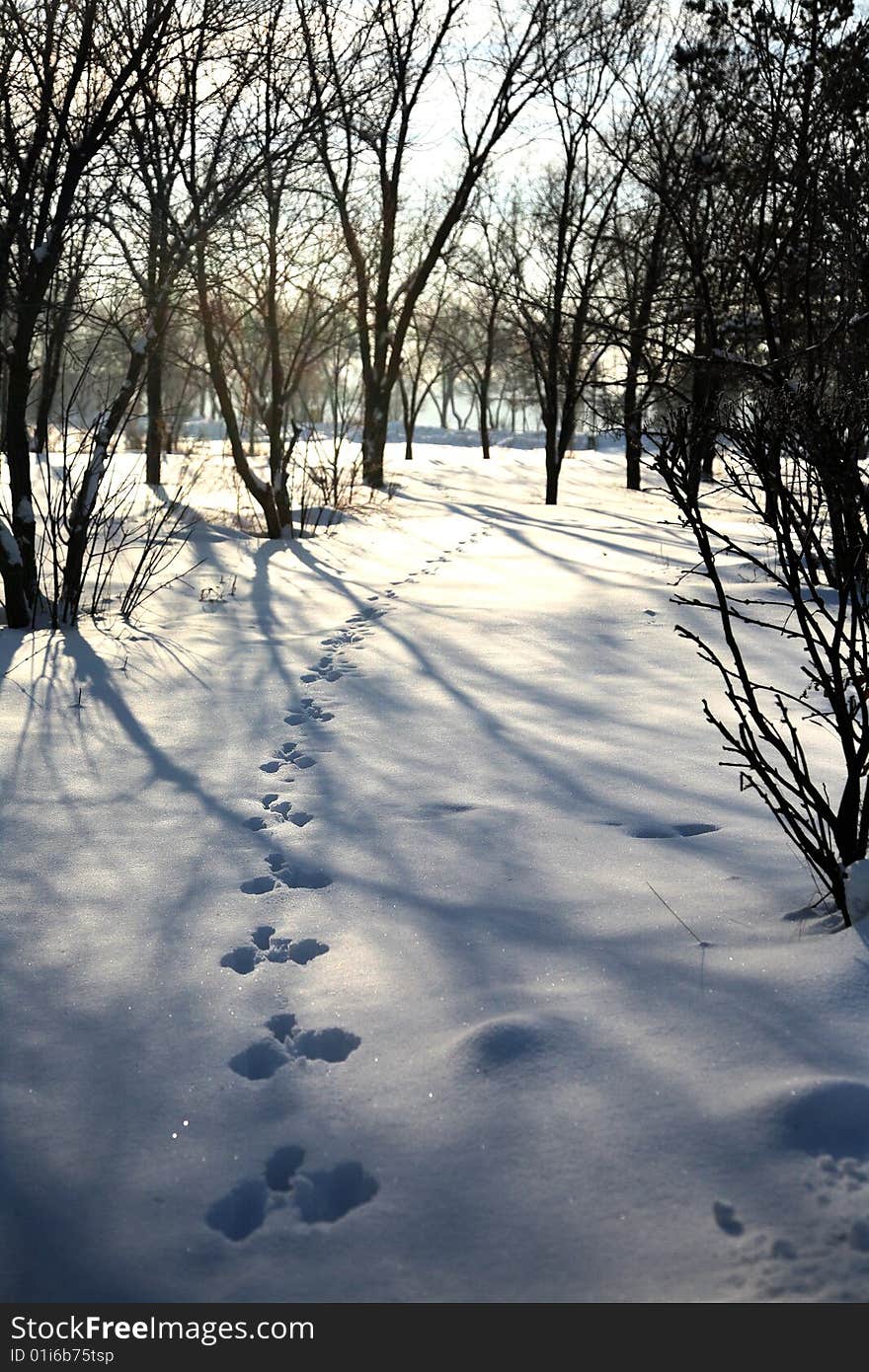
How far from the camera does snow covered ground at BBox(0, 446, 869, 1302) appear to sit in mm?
1627

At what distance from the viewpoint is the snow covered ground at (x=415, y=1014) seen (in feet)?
5.34

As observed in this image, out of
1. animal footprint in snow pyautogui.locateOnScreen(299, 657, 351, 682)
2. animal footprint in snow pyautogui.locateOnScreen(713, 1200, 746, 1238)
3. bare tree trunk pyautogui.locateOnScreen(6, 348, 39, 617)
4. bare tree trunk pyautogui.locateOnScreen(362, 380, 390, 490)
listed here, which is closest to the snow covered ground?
animal footprint in snow pyautogui.locateOnScreen(713, 1200, 746, 1238)

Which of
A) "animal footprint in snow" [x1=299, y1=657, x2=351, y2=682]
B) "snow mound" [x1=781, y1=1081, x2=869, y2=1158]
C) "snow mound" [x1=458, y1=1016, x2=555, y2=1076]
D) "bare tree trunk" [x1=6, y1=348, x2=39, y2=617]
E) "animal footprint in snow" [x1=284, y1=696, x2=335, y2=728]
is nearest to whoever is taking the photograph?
"snow mound" [x1=781, y1=1081, x2=869, y2=1158]

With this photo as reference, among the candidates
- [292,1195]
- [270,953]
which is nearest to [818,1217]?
[292,1195]

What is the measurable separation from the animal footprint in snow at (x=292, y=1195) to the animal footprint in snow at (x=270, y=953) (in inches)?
27.7

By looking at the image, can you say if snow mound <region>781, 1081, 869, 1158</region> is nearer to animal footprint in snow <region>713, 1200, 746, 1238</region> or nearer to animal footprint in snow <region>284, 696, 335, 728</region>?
animal footprint in snow <region>713, 1200, 746, 1238</region>

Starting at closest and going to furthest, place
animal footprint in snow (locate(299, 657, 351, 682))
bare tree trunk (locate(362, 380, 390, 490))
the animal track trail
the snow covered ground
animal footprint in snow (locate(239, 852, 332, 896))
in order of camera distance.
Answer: the animal track trail
the snow covered ground
animal footprint in snow (locate(239, 852, 332, 896))
animal footprint in snow (locate(299, 657, 351, 682))
bare tree trunk (locate(362, 380, 390, 490))

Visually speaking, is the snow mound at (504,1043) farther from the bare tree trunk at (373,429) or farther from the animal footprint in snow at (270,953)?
the bare tree trunk at (373,429)

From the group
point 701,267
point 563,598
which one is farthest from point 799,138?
point 563,598

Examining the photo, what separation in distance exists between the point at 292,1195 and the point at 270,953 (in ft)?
2.75

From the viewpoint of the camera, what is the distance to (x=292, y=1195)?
1761 millimetres

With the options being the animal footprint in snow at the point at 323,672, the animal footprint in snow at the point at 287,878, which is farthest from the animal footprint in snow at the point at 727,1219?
the animal footprint in snow at the point at 323,672

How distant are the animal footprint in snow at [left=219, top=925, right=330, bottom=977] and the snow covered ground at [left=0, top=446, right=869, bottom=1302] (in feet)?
0.04

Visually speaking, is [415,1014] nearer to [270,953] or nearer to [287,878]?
[270,953]
